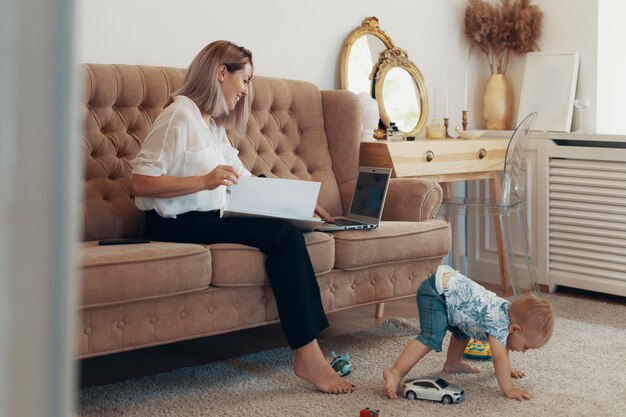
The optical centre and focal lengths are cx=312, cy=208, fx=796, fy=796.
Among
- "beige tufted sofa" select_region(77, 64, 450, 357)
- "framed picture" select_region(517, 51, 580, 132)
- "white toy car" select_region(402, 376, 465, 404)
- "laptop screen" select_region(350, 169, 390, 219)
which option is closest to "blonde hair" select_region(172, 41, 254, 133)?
"beige tufted sofa" select_region(77, 64, 450, 357)

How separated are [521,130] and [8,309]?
3389mm

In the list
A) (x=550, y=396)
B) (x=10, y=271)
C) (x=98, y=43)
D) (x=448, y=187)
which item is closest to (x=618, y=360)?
(x=550, y=396)

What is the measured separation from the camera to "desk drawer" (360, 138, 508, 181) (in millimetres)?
3316

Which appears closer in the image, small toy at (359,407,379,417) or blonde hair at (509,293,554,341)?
small toy at (359,407,379,417)

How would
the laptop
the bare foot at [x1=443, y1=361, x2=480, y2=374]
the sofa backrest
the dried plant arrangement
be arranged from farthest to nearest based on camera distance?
the dried plant arrangement
the laptop
the sofa backrest
the bare foot at [x1=443, y1=361, x2=480, y2=374]

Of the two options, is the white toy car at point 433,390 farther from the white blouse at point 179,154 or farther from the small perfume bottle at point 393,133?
the small perfume bottle at point 393,133

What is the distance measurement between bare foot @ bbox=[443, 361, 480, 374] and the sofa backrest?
3.00 feet

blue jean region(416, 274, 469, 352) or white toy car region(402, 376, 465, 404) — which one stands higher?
blue jean region(416, 274, 469, 352)

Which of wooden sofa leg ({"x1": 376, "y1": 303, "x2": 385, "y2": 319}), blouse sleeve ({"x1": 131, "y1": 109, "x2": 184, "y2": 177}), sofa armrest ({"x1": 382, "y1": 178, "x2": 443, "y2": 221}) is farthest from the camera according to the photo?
wooden sofa leg ({"x1": 376, "y1": 303, "x2": 385, "y2": 319})

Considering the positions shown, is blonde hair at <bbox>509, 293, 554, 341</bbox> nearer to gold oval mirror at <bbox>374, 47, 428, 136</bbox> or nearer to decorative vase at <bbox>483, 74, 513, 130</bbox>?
gold oval mirror at <bbox>374, 47, 428, 136</bbox>

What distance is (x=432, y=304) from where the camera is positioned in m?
2.31

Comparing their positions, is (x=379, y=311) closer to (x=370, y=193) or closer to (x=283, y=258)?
(x=370, y=193)

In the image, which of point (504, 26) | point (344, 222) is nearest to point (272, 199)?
point (344, 222)

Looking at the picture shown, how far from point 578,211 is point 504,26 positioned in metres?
1.08
